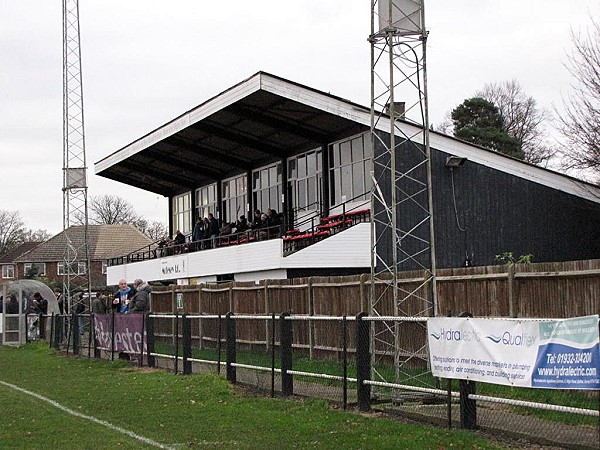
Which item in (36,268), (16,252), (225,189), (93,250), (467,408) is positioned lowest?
(467,408)

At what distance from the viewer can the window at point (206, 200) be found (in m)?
53.4

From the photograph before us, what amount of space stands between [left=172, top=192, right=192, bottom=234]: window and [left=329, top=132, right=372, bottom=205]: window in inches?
742

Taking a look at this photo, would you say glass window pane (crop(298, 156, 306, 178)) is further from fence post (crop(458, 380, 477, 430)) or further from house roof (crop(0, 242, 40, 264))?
house roof (crop(0, 242, 40, 264))

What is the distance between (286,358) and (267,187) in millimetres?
29124

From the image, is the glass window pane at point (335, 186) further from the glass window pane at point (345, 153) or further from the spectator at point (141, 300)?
the spectator at point (141, 300)

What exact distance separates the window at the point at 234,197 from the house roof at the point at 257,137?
513mm

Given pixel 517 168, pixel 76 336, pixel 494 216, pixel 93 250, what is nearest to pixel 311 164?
pixel 494 216

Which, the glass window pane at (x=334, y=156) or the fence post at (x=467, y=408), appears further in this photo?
the glass window pane at (x=334, y=156)

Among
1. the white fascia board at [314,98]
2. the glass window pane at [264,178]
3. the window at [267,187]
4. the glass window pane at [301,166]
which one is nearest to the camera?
the white fascia board at [314,98]

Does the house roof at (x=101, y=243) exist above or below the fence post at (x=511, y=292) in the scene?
above

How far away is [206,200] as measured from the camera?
54719 millimetres

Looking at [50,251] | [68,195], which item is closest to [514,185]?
[68,195]

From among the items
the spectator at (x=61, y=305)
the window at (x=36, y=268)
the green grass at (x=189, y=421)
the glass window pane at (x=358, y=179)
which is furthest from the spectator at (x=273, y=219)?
the window at (x=36, y=268)

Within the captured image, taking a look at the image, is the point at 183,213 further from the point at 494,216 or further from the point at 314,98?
the point at 494,216
